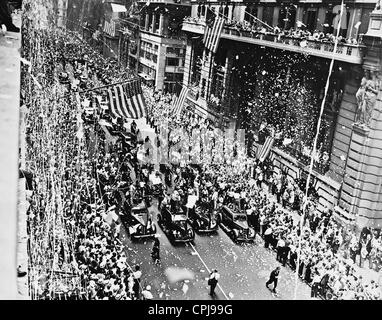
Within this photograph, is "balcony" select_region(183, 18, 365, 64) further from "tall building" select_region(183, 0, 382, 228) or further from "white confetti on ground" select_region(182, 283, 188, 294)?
"white confetti on ground" select_region(182, 283, 188, 294)

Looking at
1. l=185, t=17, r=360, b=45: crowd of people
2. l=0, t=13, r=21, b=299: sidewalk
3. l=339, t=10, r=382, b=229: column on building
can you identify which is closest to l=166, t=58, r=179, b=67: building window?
l=185, t=17, r=360, b=45: crowd of people

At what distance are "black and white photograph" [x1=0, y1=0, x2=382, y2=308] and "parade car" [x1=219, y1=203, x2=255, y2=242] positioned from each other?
0.23 feet

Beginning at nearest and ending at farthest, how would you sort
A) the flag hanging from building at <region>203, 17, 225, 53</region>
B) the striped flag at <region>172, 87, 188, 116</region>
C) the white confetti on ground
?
the white confetti on ground → the flag hanging from building at <region>203, 17, 225, 53</region> → the striped flag at <region>172, 87, 188, 116</region>

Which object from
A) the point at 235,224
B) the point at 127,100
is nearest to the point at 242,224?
the point at 235,224

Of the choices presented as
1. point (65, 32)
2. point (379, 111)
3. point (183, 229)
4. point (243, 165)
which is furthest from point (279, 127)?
point (65, 32)

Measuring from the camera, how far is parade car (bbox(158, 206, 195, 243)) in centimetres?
1712

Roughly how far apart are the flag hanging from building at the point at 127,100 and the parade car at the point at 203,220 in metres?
6.13

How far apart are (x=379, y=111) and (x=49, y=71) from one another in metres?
18.0

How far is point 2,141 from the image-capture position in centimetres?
400

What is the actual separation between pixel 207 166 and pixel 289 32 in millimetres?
8693

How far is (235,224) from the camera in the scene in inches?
712

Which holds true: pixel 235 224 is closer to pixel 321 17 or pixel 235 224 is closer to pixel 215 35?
pixel 215 35

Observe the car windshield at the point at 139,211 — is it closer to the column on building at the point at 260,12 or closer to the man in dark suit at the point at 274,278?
the man in dark suit at the point at 274,278

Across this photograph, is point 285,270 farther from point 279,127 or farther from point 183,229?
point 279,127
